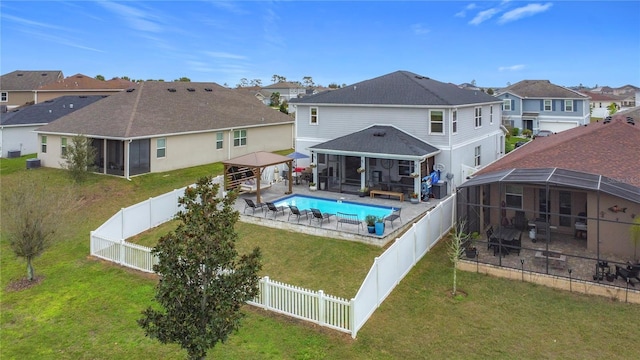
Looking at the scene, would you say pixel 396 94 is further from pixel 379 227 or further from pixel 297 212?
pixel 379 227

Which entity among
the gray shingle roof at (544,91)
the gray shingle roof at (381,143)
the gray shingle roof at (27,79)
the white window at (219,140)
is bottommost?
the gray shingle roof at (381,143)

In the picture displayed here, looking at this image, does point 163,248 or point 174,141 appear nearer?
point 163,248

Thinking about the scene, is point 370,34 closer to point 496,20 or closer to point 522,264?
point 496,20

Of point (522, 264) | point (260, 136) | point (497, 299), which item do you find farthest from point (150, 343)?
point (260, 136)

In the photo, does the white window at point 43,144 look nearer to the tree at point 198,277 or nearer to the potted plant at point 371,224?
the potted plant at point 371,224

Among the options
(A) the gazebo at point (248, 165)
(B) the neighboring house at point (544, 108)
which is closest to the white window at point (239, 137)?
(A) the gazebo at point (248, 165)

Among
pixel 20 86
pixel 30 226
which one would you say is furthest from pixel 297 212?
pixel 20 86

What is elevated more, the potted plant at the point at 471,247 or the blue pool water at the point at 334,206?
the blue pool water at the point at 334,206
